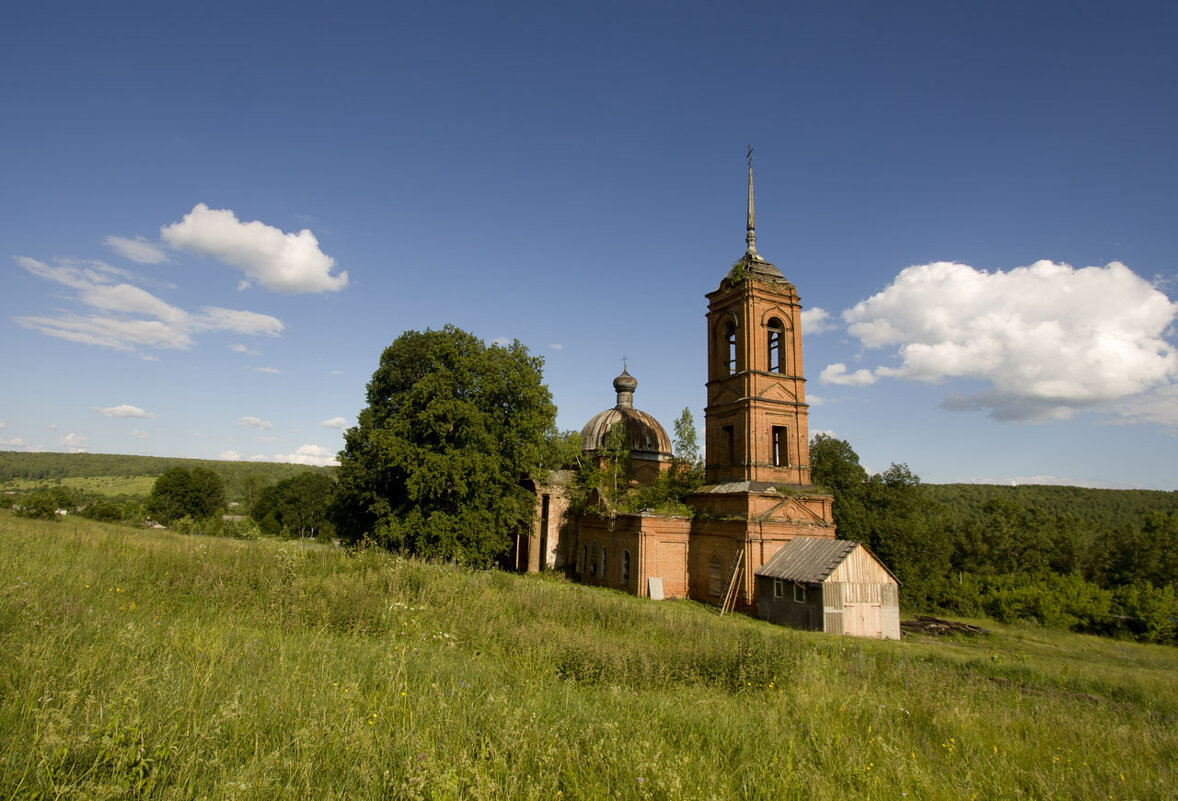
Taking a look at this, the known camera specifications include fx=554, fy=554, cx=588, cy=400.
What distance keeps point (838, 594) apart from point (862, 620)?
1.45 metres

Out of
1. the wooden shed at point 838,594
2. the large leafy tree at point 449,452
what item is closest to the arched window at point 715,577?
the wooden shed at point 838,594

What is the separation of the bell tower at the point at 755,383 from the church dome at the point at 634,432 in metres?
9.03

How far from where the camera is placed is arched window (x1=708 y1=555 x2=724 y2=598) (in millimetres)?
24766

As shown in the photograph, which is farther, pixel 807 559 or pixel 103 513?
pixel 103 513

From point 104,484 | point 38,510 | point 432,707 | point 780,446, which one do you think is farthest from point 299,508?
point 104,484

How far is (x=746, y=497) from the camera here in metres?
24.2

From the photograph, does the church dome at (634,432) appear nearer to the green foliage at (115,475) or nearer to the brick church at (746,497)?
the brick church at (746,497)

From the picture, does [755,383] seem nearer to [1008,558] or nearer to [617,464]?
[617,464]

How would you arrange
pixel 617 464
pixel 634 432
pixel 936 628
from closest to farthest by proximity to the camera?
1. pixel 936 628
2. pixel 617 464
3. pixel 634 432

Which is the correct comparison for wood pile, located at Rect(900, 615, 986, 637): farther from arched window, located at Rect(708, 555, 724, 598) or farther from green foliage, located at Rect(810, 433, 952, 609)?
green foliage, located at Rect(810, 433, 952, 609)

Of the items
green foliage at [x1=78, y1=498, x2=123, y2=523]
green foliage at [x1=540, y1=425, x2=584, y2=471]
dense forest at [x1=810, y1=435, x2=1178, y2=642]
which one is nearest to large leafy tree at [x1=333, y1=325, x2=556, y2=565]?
green foliage at [x1=540, y1=425, x2=584, y2=471]

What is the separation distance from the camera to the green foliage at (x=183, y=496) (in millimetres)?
66688

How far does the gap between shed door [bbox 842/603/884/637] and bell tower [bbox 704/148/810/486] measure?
20.9ft

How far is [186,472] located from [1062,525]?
104 metres
